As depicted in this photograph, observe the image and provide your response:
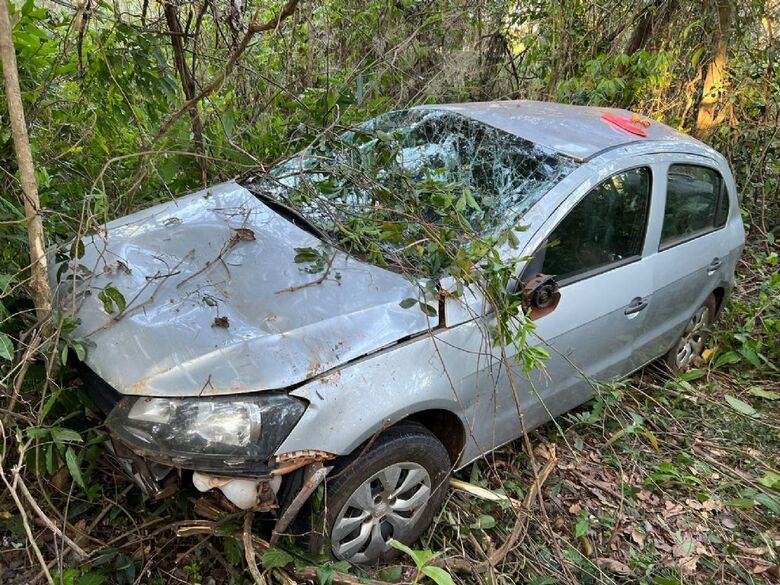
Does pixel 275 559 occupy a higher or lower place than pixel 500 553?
higher

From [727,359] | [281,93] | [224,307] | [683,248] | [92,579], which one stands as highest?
[281,93]

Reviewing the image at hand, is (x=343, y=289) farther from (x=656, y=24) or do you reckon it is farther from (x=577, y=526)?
(x=656, y=24)

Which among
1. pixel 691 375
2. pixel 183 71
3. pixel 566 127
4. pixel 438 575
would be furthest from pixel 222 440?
pixel 691 375

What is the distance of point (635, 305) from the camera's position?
9.45ft

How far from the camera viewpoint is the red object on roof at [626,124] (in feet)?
10.1

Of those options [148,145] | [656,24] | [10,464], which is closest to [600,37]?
[656,24]

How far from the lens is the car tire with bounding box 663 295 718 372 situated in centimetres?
377

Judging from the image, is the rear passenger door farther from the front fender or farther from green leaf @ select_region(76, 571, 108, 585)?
green leaf @ select_region(76, 571, 108, 585)

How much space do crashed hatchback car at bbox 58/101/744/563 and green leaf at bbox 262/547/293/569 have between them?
118 mm

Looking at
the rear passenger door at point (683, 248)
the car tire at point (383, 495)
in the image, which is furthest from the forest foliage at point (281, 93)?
the rear passenger door at point (683, 248)

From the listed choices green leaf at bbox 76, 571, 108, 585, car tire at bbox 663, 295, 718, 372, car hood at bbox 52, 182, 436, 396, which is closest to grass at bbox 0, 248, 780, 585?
green leaf at bbox 76, 571, 108, 585

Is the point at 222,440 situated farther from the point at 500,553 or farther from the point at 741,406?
the point at 741,406

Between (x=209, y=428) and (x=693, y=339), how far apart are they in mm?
3415

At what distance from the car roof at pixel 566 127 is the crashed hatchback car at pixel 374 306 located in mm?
16
